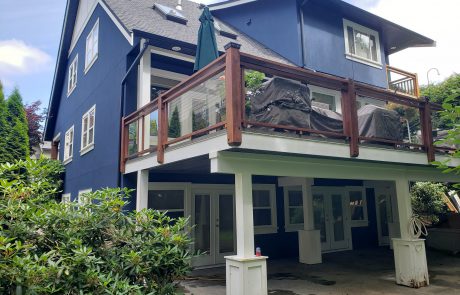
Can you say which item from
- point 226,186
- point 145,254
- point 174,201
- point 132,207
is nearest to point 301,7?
point 226,186

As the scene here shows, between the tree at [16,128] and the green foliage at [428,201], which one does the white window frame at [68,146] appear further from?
the green foliage at [428,201]

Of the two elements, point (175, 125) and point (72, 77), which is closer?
point (175, 125)

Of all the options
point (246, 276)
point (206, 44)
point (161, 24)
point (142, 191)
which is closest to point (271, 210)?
point (142, 191)

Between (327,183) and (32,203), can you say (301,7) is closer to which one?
(327,183)

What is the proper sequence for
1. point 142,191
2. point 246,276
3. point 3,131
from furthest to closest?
1. point 3,131
2. point 142,191
3. point 246,276

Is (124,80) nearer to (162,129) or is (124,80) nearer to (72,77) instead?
(162,129)

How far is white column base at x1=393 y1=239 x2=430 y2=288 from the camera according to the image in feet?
24.6

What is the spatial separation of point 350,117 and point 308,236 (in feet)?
16.1

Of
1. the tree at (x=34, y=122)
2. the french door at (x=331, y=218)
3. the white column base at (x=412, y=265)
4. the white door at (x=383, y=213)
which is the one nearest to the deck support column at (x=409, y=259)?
the white column base at (x=412, y=265)

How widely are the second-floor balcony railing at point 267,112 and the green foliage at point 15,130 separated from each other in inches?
385

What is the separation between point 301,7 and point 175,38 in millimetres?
5747

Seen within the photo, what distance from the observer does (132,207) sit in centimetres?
841

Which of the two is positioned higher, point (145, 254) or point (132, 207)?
point (132, 207)

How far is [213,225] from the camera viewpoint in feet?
32.9
